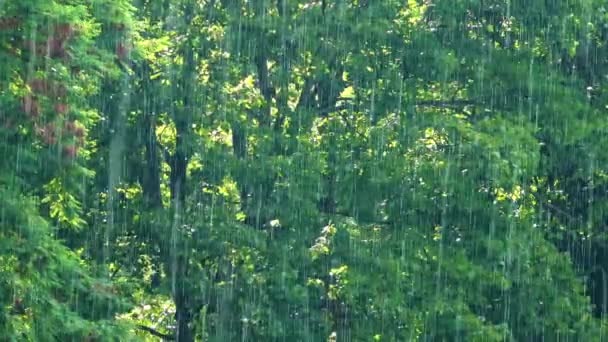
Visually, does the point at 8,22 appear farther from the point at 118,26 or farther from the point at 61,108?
the point at 118,26

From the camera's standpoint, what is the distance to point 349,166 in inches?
598

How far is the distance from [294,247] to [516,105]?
301 centimetres

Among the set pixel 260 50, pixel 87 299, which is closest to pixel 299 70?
pixel 260 50

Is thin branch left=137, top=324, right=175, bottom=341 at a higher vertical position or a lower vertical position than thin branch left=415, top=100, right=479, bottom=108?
lower

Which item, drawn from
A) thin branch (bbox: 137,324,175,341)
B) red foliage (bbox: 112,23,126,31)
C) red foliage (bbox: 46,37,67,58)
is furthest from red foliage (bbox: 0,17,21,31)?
thin branch (bbox: 137,324,175,341)

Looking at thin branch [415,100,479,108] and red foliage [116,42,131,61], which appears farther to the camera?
thin branch [415,100,479,108]

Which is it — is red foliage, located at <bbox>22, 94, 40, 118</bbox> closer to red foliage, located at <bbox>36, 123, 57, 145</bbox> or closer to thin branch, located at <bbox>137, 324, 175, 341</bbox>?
red foliage, located at <bbox>36, 123, 57, 145</bbox>

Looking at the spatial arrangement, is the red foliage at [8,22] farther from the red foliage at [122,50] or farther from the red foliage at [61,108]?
the red foliage at [122,50]

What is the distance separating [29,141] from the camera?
11312 mm

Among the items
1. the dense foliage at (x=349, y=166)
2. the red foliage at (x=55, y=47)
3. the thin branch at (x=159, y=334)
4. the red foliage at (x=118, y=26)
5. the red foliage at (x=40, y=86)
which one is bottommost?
the thin branch at (x=159, y=334)

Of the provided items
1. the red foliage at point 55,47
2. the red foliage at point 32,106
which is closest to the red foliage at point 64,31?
the red foliage at point 55,47

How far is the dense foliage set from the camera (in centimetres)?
1464

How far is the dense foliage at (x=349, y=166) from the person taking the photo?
14641 mm

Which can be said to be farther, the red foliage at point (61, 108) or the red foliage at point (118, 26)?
the red foliage at point (118, 26)
